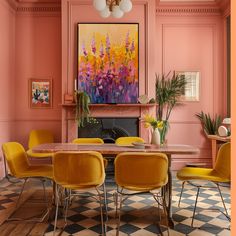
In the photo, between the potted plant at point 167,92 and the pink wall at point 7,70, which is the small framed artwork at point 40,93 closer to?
the pink wall at point 7,70

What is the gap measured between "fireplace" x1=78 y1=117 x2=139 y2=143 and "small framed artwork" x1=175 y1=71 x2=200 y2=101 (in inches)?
51.6

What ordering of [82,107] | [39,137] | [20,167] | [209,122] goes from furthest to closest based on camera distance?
1. [209,122]
2. [39,137]
3. [82,107]
4. [20,167]

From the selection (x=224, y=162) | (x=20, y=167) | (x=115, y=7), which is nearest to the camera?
(x=224, y=162)

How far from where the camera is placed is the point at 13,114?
575 cm

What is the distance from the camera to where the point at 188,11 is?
5.89 m

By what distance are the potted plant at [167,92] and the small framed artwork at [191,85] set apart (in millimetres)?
83

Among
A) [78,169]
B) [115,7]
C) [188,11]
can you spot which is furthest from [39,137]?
[188,11]

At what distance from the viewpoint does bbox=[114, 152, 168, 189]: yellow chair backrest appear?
2.46 m

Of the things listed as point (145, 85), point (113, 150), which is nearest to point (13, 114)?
point (145, 85)

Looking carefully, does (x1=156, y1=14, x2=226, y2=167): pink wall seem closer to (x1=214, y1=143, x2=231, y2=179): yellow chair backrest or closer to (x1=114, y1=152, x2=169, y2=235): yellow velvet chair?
(x1=214, y1=143, x2=231, y2=179): yellow chair backrest

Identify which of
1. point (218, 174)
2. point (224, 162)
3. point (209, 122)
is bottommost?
point (218, 174)

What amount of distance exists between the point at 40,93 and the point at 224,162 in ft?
13.6

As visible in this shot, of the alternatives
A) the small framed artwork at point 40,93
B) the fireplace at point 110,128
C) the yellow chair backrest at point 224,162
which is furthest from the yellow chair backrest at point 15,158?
the small framed artwork at point 40,93

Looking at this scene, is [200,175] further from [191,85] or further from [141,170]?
[191,85]
